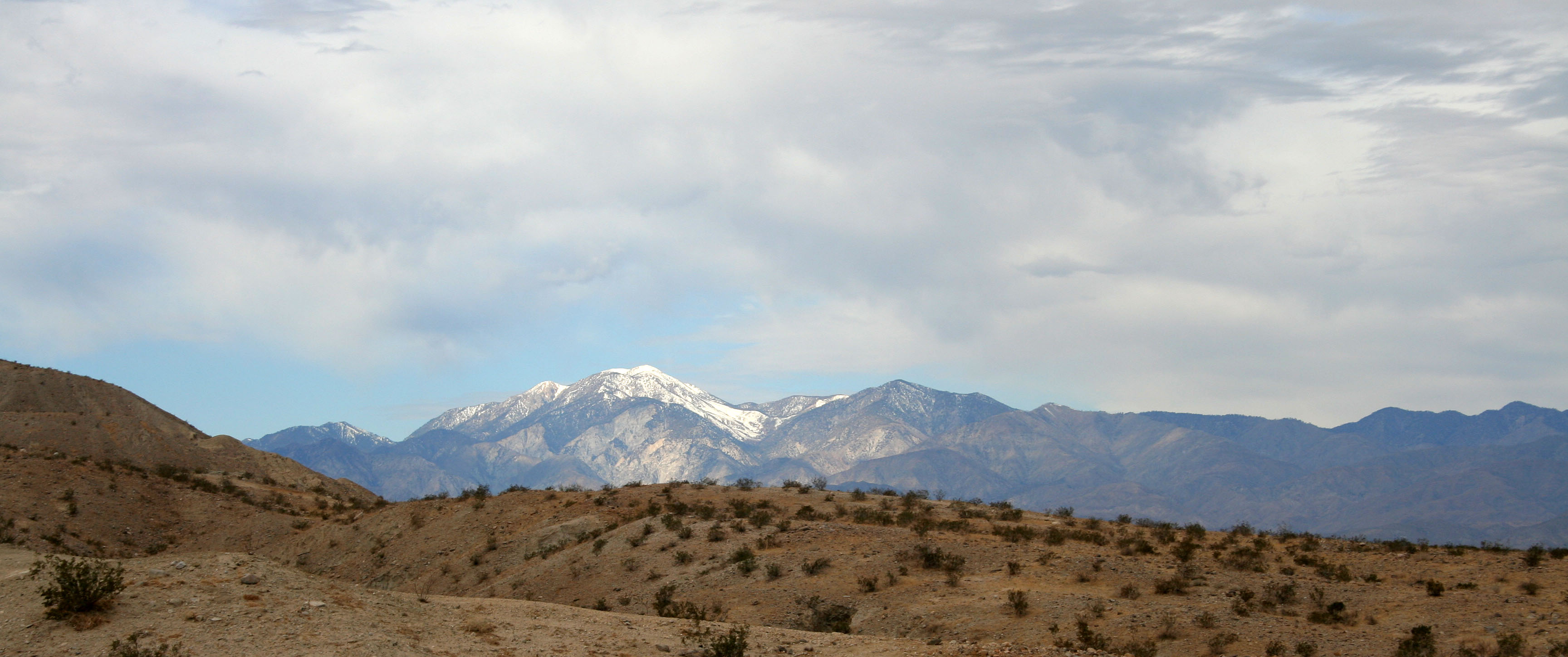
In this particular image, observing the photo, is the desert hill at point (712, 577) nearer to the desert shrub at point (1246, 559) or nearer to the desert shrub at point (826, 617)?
the desert shrub at point (826, 617)

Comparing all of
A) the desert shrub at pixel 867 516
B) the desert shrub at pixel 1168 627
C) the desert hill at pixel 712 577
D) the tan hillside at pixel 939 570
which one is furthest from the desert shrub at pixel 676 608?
the desert shrub at pixel 1168 627

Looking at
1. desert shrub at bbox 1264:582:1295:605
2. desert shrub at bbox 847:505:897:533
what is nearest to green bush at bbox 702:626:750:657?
desert shrub at bbox 1264:582:1295:605

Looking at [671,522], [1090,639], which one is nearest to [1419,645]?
[1090,639]

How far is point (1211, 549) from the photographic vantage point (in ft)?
109

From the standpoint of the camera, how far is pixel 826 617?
25.5 m


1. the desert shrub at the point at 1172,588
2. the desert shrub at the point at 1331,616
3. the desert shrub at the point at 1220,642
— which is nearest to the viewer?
the desert shrub at the point at 1220,642

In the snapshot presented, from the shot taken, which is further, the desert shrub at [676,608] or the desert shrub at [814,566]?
the desert shrub at [814,566]

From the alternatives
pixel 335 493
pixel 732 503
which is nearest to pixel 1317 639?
pixel 732 503

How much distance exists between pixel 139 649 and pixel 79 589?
2111mm

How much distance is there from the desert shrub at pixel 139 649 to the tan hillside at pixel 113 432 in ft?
191

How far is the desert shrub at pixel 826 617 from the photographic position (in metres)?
25.1

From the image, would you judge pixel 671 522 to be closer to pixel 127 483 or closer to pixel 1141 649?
pixel 1141 649

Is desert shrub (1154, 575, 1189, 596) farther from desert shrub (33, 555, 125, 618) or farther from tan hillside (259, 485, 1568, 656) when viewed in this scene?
desert shrub (33, 555, 125, 618)

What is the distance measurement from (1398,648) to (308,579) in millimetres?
23124
